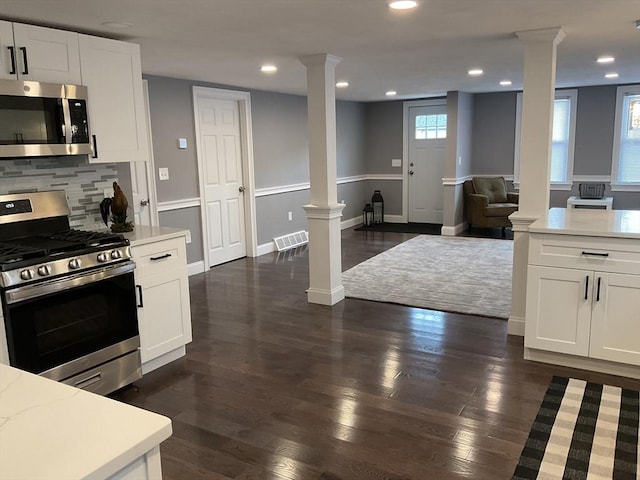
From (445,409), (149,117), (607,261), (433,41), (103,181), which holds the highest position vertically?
(433,41)

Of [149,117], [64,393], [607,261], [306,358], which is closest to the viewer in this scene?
[64,393]

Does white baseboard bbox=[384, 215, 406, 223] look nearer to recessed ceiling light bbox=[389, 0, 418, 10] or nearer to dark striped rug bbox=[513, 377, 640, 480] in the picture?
dark striped rug bbox=[513, 377, 640, 480]

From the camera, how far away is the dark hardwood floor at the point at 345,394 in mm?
2471

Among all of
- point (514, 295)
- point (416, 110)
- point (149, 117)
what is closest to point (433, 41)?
point (514, 295)

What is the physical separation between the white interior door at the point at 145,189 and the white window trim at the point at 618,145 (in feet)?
21.8

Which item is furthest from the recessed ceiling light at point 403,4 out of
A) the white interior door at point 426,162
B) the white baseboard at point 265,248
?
the white interior door at point 426,162

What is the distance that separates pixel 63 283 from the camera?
2.75 metres

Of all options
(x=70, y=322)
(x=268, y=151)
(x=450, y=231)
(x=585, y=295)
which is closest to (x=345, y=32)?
(x=585, y=295)

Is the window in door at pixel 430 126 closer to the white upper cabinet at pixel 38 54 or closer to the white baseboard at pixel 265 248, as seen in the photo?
the white baseboard at pixel 265 248

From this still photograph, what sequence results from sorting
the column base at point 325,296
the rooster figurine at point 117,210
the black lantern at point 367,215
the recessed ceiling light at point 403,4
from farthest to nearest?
the black lantern at point 367,215 → the column base at point 325,296 → the rooster figurine at point 117,210 → the recessed ceiling light at point 403,4

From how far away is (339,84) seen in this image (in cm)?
667

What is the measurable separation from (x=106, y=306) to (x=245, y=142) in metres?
4.08

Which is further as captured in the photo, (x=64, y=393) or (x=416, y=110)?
(x=416, y=110)

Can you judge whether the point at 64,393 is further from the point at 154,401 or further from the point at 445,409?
the point at 445,409
